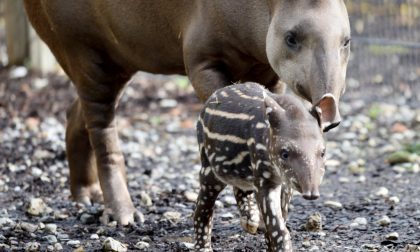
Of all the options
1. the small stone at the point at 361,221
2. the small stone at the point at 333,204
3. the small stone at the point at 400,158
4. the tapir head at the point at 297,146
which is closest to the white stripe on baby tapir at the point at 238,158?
the tapir head at the point at 297,146

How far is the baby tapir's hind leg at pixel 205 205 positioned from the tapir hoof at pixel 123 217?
46.5 inches

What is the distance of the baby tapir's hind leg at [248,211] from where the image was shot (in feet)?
14.3

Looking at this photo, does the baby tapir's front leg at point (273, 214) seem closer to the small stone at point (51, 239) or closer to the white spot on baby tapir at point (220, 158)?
the white spot on baby tapir at point (220, 158)

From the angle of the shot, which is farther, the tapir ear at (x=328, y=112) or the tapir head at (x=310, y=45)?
the tapir head at (x=310, y=45)

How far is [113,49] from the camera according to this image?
18.6 ft

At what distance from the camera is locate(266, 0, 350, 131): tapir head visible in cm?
430

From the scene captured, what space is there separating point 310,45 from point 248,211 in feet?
2.56

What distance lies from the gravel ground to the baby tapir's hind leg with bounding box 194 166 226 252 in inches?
13.8

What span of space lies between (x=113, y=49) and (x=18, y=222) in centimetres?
110

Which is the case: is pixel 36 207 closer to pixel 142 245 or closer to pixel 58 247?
pixel 58 247

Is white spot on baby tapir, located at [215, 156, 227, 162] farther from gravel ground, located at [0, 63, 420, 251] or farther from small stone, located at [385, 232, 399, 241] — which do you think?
small stone, located at [385, 232, 399, 241]

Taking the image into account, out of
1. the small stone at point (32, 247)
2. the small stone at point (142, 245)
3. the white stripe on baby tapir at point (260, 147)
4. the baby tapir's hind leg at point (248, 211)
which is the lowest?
the small stone at point (142, 245)

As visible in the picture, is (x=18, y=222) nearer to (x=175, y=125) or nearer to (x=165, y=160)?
(x=165, y=160)

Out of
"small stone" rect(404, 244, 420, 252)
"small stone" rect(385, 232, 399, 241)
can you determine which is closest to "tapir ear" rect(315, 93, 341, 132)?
Result: "small stone" rect(404, 244, 420, 252)
